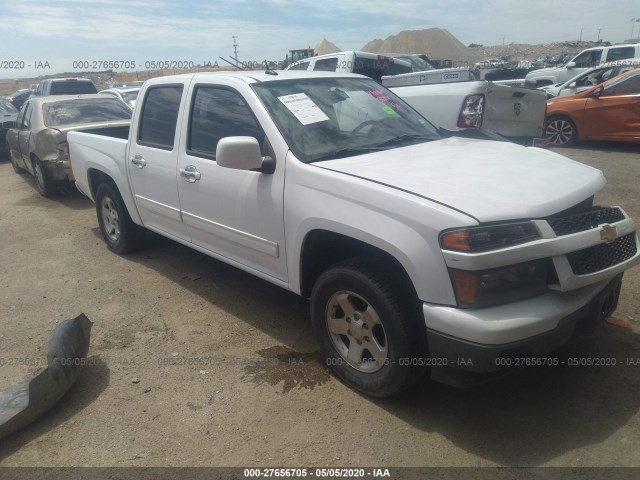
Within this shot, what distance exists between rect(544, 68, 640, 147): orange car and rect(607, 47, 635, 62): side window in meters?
7.58

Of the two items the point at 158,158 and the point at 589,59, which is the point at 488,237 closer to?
the point at 158,158

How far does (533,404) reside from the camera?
2859mm

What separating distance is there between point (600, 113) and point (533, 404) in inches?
338

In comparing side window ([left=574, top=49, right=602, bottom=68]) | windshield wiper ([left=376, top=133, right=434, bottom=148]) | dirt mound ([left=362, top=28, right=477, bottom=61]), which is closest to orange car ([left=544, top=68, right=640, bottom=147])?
windshield wiper ([left=376, top=133, right=434, bottom=148])

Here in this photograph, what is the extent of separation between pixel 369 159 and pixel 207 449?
1.90m

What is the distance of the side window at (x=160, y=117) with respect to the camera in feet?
13.8

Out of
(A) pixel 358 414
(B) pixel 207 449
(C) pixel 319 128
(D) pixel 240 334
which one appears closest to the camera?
(B) pixel 207 449

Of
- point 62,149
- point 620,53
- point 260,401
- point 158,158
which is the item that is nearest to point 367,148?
point 260,401

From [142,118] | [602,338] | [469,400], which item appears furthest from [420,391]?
[142,118]

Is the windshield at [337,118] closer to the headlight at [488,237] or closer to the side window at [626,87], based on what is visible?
the headlight at [488,237]

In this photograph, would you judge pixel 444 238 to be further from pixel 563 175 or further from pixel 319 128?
pixel 319 128

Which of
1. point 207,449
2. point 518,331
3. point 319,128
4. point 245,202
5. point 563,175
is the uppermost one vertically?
point 319,128

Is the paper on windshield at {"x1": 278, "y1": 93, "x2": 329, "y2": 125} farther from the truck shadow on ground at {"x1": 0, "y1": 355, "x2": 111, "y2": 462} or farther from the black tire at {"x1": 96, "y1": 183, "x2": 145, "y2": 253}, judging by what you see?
the black tire at {"x1": 96, "y1": 183, "x2": 145, "y2": 253}

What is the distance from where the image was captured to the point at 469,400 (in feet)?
9.68
